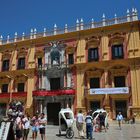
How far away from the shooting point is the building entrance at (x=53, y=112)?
3017 centimetres

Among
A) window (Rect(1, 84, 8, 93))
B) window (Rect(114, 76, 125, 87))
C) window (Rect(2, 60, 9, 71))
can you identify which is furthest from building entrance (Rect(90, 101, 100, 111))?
window (Rect(2, 60, 9, 71))

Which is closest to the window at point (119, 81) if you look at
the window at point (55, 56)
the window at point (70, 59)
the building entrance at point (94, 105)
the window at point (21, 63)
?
the building entrance at point (94, 105)

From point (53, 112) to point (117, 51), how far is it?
10.3m

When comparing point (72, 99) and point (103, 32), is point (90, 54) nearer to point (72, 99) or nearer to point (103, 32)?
point (103, 32)

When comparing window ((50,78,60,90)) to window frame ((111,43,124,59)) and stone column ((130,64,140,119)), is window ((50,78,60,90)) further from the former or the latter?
stone column ((130,64,140,119))

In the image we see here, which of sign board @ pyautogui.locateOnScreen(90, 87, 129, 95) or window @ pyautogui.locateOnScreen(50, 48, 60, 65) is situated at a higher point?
window @ pyautogui.locateOnScreen(50, 48, 60, 65)

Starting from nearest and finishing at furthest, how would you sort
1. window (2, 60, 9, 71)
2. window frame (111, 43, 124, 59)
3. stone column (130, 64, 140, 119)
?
stone column (130, 64, 140, 119) → window frame (111, 43, 124, 59) → window (2, 60, 9, 71)

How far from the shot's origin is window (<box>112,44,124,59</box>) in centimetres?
2828

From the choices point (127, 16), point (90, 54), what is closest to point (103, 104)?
point (90, 54)

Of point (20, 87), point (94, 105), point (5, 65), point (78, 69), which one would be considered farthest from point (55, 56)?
point (94, 105)

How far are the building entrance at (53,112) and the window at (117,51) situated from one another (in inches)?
339

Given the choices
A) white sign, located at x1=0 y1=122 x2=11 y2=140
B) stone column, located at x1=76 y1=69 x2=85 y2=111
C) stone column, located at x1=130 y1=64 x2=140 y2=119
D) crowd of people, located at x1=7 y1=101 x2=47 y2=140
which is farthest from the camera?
stone column, located at x1=76 y1=69 x2=85 y2=111

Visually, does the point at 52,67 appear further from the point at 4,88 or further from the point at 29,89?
the point at 4,88

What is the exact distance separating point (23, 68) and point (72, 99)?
27.4 feet
